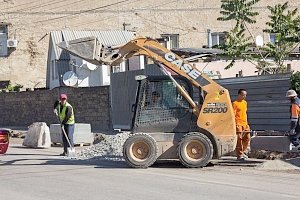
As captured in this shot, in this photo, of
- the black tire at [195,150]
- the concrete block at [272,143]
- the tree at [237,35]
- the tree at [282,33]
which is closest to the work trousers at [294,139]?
the concrete block at [272,143]

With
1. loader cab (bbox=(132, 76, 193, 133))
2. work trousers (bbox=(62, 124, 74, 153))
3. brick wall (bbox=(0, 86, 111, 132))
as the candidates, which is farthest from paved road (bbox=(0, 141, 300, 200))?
brick wall (bbox=(0, 86, 111, 132))

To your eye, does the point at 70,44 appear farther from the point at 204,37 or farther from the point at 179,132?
the point at 204,37

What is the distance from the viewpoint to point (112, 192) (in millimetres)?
11016

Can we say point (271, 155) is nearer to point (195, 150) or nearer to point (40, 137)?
point (195, 150)

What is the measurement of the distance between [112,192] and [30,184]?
6.86ft

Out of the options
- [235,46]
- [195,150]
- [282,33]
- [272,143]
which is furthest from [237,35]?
[195,150]

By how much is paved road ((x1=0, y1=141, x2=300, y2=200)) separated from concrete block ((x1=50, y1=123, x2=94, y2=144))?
5638 mm

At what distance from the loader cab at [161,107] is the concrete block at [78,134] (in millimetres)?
7418

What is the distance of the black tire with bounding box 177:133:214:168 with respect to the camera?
47.0ft

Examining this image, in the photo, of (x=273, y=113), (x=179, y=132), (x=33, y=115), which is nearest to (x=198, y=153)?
(x=179, y=132)

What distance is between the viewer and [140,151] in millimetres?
14664

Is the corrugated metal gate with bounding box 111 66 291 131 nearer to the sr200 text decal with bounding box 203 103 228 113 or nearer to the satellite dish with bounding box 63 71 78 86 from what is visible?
the sr200 text decal with bounding box 203 103 228 113

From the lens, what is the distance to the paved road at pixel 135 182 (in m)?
10.7

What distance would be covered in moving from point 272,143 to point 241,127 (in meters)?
1.28
